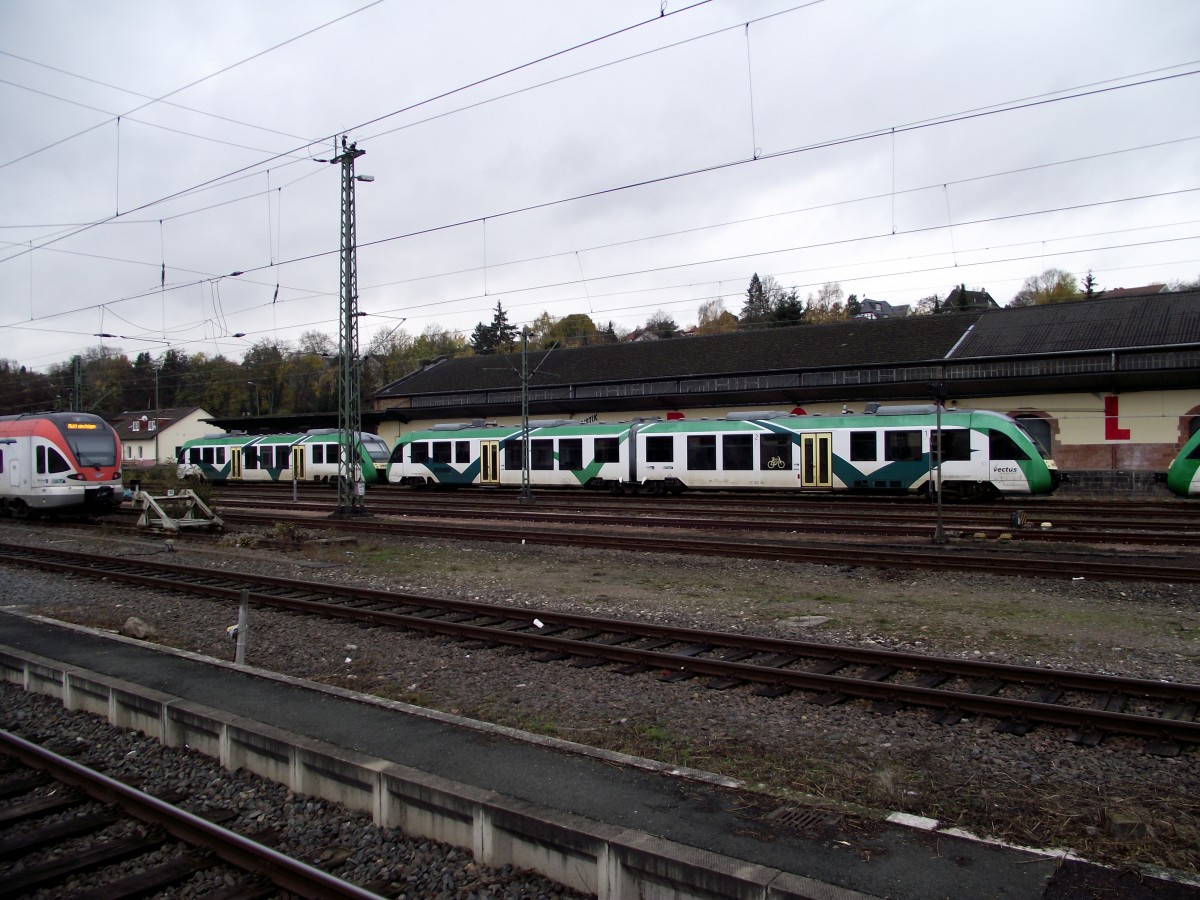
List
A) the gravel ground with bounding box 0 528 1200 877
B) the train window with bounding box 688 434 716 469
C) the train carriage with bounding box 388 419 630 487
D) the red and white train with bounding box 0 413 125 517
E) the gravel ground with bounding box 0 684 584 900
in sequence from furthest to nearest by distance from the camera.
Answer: the train carriage with bounding box 388 419 630 487, the train window with bounding box 688 434 716 469, the red and white train with bounding box 0 413 125 517, the gravel ground with bounding box 0 528 1200 877, the gravel ground with bounding box 0 684 584 900

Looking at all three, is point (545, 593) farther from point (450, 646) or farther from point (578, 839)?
point (578, 839)

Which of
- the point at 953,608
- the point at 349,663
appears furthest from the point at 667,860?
the point at 953,608

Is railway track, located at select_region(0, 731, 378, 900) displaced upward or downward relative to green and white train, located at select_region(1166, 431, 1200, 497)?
downward

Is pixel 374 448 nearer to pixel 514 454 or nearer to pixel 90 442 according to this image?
pixel 514 454

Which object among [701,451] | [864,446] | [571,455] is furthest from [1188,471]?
[571,455]

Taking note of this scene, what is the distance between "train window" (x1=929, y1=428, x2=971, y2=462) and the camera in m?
23.2

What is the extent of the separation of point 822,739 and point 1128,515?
1853 centimetres

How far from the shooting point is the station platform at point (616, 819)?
3742mm

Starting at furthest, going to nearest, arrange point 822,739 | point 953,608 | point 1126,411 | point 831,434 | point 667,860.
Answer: point 1126,411 → point 831,434 → point 953,608 → point 822,739 → point 667,860

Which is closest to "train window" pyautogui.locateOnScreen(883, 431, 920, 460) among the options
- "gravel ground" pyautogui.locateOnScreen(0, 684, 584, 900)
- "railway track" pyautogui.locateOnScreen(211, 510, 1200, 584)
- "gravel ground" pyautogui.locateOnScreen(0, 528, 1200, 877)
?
"railway track" pyautogui.locateOnScreen(211, 510, 1200, 584)

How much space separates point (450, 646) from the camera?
9070 millimetres

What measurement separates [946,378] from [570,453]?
1631 centimetres

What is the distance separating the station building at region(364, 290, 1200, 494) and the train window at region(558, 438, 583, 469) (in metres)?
2.49

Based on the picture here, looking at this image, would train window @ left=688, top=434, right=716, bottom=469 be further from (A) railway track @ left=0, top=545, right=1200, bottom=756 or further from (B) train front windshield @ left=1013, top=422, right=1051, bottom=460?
(A) railway track @ left=0, top=545, right=1200, bottom=756
